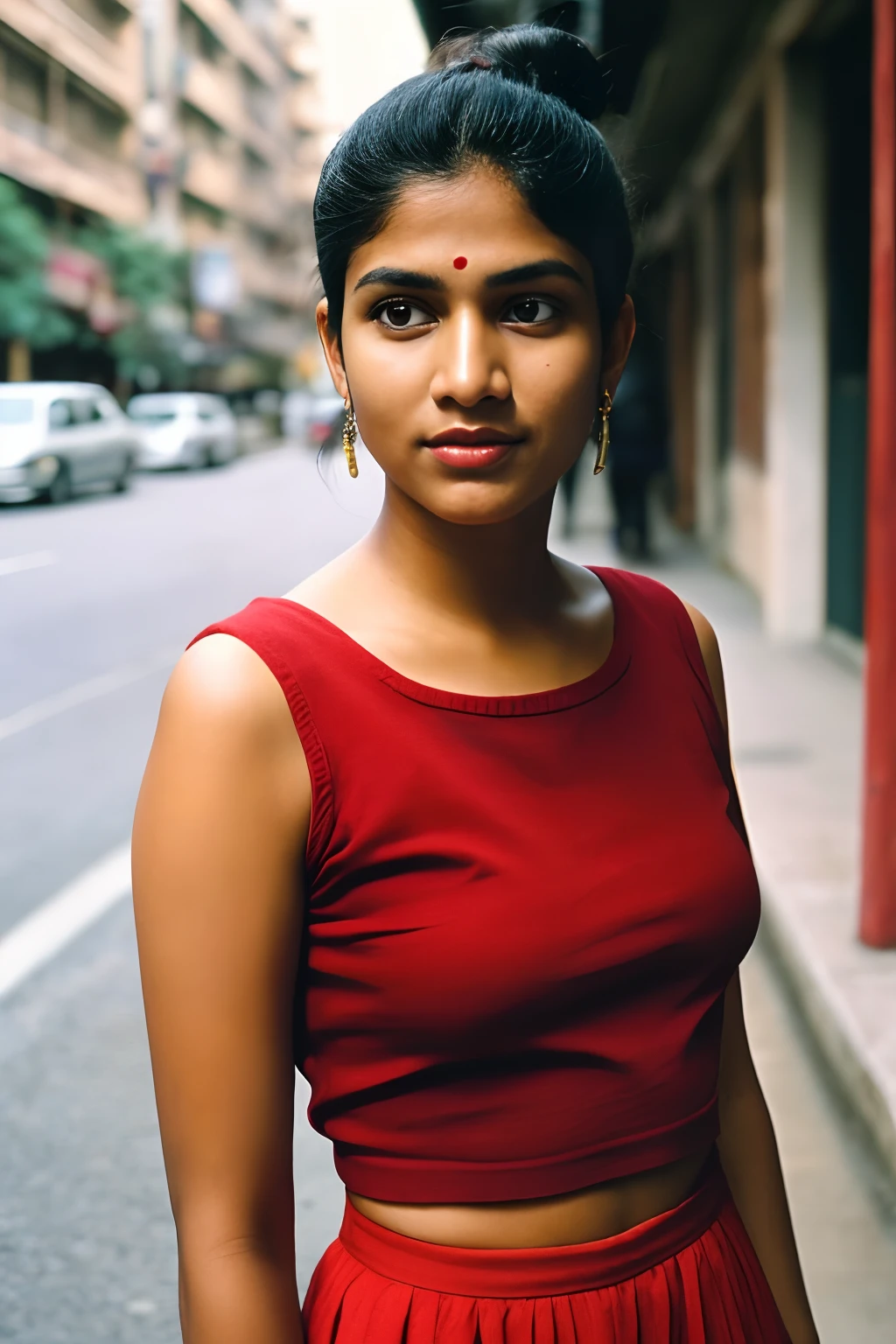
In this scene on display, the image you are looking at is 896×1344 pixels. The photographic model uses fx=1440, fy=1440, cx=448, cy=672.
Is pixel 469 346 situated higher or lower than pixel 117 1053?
higher

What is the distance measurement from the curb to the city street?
0.15 feet

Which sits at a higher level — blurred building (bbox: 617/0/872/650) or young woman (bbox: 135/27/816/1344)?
blurred building (bbox: 617/0/872/650)

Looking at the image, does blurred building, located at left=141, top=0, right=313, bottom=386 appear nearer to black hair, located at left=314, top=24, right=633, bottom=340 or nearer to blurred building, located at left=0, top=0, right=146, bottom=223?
blurred building, located at left=0, top=0, right=146, bottom=223

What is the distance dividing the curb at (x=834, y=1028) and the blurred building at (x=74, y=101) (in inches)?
80.8

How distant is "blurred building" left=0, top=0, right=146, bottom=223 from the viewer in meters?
2.20

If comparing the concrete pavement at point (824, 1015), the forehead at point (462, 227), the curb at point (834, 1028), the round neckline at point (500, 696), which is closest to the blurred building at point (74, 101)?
the forehead at point (462, 227)

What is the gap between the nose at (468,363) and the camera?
1030 mm

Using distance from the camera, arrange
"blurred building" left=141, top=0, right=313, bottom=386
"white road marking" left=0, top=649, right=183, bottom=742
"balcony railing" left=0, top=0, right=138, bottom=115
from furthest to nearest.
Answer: "white road marking" left=0, top=649, right=183, bottom=742 < "blurred building" left=141, top=0, right=313, bottom=386 < "balcony railing" left=0, top=0, right=138, bottom=115

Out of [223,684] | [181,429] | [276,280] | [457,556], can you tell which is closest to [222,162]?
[181,429]

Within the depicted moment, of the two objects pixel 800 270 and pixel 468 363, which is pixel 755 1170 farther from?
pixel 800 270

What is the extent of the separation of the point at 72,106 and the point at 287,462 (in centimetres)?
140

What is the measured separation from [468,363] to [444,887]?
0.38 m

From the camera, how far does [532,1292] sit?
1073 millimetres

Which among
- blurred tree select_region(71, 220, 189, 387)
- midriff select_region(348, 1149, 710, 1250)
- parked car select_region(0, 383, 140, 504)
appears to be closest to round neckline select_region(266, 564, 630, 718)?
midriff select_region(348, 1149, 710, 1250)
